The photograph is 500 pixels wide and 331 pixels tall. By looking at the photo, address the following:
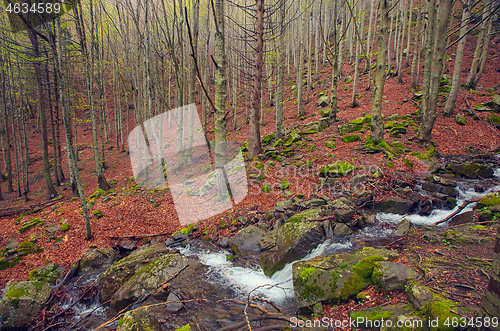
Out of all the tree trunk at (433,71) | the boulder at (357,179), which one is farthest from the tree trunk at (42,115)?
the tree trunk at (433,71)

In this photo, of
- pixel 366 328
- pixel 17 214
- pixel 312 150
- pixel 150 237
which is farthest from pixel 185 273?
pixel 17 214

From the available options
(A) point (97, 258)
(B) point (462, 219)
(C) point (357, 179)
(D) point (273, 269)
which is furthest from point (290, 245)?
(A) point (97, 258)

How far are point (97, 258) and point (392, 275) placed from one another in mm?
6843

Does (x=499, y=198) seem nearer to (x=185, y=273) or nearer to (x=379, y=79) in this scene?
(x=379, y=79)

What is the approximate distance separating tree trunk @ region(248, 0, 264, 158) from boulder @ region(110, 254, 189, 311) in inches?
222

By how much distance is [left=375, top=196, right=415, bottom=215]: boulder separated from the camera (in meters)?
5.66

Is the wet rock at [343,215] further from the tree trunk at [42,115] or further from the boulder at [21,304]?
the tree trunk at [42,115]

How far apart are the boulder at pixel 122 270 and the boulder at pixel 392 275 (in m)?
4.84

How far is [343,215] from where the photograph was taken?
17.0 feet

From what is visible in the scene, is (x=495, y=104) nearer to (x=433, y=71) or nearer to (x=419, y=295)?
(x=433, y=71)

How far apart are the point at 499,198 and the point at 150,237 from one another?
Result: 8803mm

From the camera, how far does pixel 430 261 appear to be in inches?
127

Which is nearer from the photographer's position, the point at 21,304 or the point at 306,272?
the point at 306,272

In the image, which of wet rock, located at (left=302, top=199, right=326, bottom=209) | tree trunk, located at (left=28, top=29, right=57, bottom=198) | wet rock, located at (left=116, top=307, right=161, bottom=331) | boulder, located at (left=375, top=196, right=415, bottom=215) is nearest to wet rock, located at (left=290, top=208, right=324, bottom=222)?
wet rock, located at (left=302, top=199, right=326, bottom=209)
